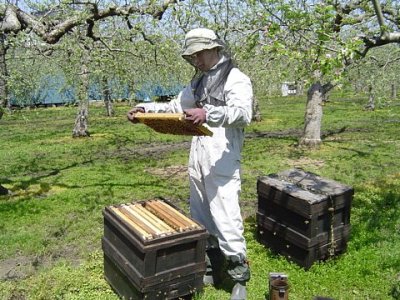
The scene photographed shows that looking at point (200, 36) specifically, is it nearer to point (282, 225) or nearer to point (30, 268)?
point (282, 225)

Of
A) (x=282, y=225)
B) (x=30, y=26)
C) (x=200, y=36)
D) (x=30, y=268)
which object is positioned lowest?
(x=30, y=268)

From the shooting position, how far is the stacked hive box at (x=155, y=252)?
3883 millimetres

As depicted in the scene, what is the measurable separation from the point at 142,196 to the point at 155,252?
472 cm

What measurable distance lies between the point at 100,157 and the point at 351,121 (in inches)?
531

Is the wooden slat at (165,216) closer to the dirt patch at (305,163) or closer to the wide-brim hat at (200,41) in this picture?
the wide-brim hat at (200,41)

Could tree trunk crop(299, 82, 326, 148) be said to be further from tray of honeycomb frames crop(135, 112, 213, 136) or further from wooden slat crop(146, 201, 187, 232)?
tray of honeycomb frames crop(135, 112, 213, 136)

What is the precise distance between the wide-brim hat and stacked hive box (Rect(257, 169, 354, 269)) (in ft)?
7.04

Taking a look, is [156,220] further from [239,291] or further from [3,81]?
[3,81]

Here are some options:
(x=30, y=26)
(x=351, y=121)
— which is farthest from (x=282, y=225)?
(x=351, y=121)

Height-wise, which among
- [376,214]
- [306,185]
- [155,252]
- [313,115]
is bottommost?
[376,214]

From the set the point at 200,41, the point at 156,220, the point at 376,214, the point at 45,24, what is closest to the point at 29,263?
the point at 156,220

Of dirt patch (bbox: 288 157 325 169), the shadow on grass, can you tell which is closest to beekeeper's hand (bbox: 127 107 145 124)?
the shadow on grass

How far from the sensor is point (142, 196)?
27.8ft

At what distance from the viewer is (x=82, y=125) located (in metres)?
16.4
